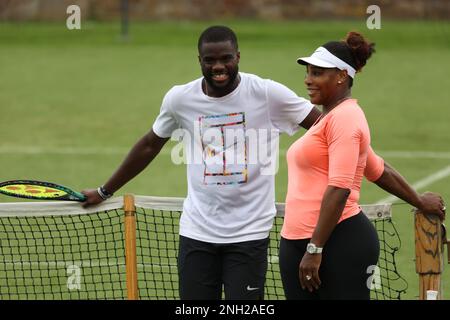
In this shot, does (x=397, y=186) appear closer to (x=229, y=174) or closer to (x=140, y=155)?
(x=229, y=174)

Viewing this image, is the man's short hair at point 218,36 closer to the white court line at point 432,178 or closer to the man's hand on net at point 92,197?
the man's hand on net at point 92,197

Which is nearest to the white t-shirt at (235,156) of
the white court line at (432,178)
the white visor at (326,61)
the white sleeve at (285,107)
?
the white sleeve at (285,107)

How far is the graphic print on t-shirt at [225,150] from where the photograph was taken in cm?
705

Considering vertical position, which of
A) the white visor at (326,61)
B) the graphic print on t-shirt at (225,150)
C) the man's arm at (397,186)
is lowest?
the man's arm at (397,186)

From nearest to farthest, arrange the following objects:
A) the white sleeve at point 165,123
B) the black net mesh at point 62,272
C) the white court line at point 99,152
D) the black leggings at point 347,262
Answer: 1. the black leggings at point 347,262
2. the white sleeve at point 165,123
3. the black net mesh at point 62,272
4. the white court line at point 99,152

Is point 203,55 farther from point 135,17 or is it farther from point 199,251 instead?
point 135,17

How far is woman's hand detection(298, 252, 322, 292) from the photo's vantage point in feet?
21.1

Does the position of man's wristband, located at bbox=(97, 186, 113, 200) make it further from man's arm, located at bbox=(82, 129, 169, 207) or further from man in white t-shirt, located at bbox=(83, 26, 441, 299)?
man in white t-shirt, located at bbox=(83, 26, 441, 299)

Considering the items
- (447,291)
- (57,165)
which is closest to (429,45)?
(57,165)

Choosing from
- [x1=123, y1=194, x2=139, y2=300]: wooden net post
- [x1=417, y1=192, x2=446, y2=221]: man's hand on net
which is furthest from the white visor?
[x1=123, y1=194, x2=139, y2=300]: wooden net post

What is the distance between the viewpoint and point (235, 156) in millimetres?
7090

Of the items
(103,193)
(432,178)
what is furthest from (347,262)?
(432,178)

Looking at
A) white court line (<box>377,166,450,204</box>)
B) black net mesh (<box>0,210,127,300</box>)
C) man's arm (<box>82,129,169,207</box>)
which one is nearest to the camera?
man's arm (<box>82,129,169,207</box>)
